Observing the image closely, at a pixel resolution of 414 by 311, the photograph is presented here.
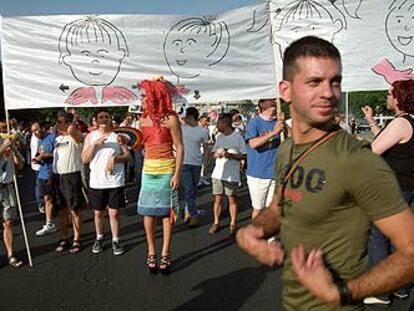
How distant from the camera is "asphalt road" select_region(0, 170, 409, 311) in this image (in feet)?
14.6

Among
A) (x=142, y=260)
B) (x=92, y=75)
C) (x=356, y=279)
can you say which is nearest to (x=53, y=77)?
(x=92, y=75)

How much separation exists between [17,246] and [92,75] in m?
2.75

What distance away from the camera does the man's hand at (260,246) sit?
5.79ft

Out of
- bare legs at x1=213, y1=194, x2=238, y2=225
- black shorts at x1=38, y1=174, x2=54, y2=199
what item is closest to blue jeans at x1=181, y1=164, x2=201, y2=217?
bare legs at x1=213, y1=194, x2=238, y2=225

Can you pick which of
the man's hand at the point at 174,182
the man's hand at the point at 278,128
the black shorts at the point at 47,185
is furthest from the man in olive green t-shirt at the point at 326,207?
the black shorts at the point at 47,185

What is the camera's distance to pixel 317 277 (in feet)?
4.91

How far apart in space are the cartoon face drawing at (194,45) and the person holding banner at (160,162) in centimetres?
38

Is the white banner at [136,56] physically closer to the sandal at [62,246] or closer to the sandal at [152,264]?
the sandal at [152,264]

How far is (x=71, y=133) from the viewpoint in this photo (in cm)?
630

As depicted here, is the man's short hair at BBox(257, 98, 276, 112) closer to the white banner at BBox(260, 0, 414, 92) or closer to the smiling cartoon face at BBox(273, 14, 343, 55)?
the smiling cartoon face at BBox(273, 14, 343, 55)

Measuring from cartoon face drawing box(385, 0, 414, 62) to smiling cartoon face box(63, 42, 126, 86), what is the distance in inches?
113

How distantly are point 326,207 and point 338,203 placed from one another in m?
0.04

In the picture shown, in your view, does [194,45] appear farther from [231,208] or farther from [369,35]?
[231,208]

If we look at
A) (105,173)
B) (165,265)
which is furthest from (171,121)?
(165,265)
